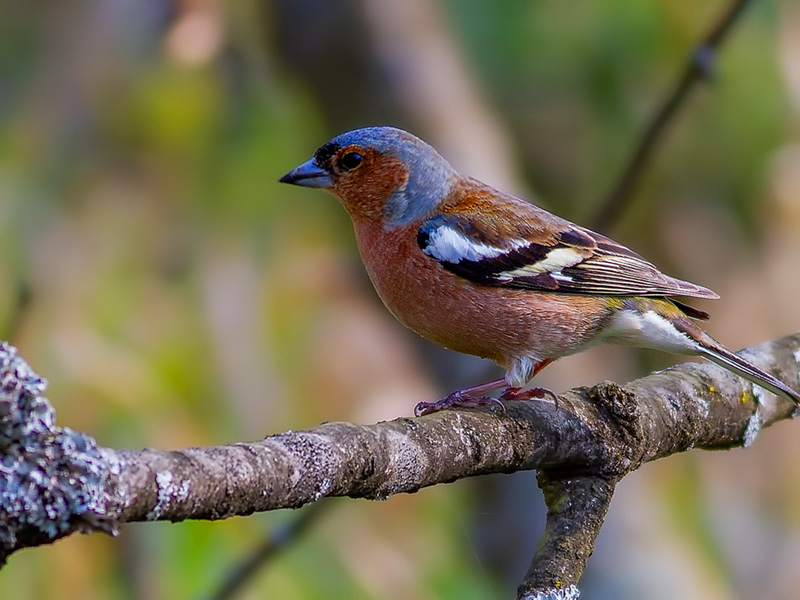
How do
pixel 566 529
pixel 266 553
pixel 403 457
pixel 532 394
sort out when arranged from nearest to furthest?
1. pixel 403 457
2. pixel 566 529
3. pixel 532 394
4. pixel 266 553

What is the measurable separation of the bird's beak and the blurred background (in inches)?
41.0

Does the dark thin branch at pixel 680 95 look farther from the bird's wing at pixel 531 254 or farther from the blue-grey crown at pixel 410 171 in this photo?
the blue-grey crown at pixel 410 171

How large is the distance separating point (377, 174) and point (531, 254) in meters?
0.65

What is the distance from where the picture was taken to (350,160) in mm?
3742

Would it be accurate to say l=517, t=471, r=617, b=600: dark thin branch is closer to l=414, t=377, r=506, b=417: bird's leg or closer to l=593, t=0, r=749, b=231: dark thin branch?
l=414, t=377, r=506, b=417: bird's leg

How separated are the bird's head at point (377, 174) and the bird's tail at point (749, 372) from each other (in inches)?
44.8

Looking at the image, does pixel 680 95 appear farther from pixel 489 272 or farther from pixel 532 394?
pixel 532 394

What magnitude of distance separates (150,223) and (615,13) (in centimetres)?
273

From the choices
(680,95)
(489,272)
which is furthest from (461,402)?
(680,95)

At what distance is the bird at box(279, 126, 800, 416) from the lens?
341cm

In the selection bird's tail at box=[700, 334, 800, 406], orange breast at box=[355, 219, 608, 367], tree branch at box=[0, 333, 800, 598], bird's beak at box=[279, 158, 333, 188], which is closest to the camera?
tree branch at box=[0, 333, 800, 598]

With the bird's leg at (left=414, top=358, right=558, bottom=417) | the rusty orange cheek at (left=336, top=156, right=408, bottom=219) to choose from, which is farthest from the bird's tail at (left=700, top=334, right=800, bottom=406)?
the rusty orange cheek at (left=336, top=156, right=408, bottom=219)

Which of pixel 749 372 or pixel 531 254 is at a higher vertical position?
pixel 531 254

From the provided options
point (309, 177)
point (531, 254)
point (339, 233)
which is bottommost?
point (531, 254)
